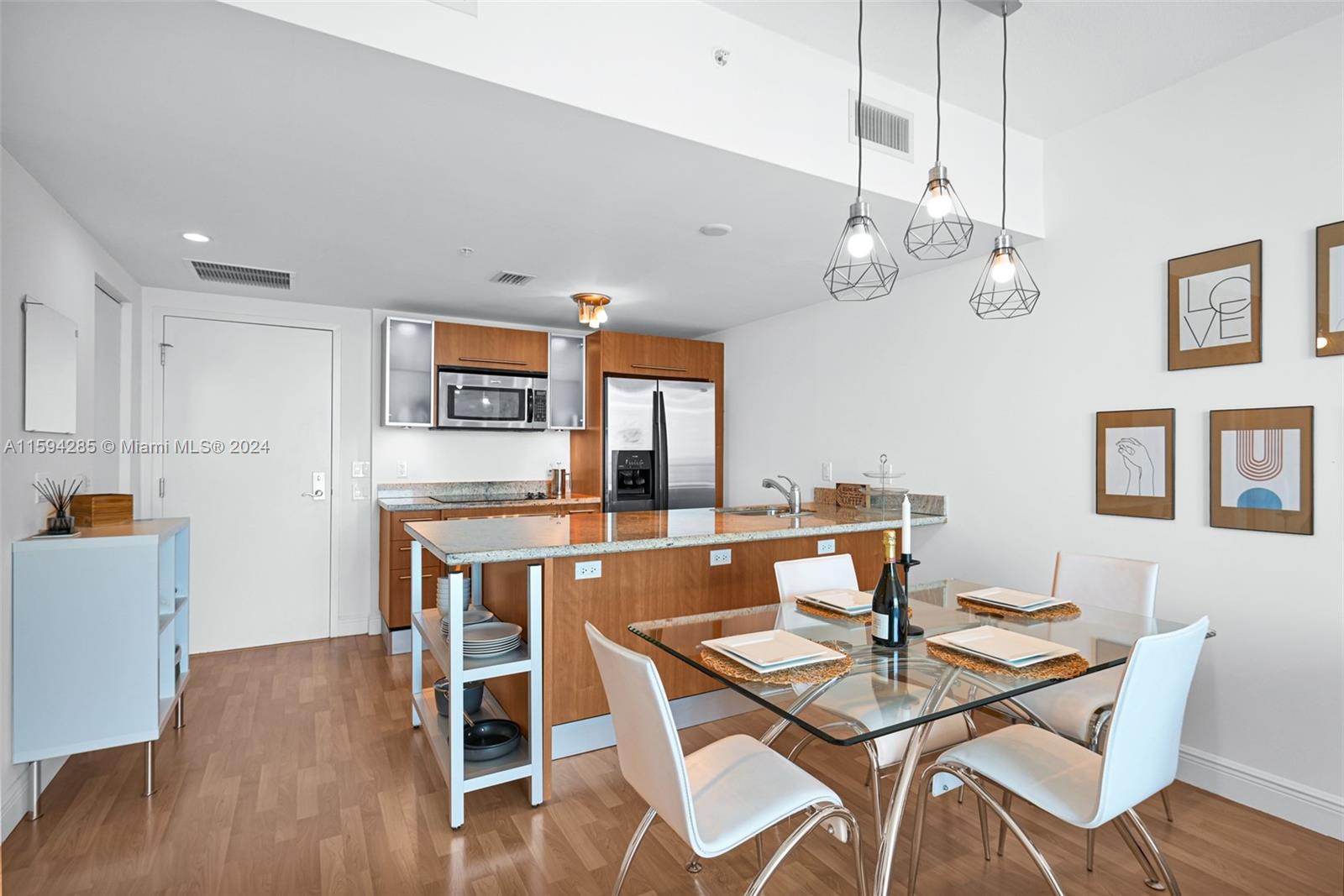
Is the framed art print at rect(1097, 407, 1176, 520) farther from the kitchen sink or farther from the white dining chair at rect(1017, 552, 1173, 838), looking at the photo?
the kitchen sink

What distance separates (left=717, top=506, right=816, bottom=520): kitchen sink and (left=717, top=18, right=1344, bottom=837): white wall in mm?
715

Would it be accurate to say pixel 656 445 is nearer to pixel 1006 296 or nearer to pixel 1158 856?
pixel 1006 296

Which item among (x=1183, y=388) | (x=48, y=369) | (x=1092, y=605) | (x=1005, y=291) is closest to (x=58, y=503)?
(x=48, y=369)

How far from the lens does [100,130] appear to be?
2.12m

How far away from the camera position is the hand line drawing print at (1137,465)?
276 centimetres

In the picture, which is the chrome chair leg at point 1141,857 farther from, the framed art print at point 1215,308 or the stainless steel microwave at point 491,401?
the stainless steel microwave at point 491,401

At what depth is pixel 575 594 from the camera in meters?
2.73

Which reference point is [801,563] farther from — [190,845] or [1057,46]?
[190,845]

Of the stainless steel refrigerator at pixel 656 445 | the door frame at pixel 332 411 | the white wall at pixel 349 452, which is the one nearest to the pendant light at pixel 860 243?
the stainless steel refrigerator at pixel 656 445

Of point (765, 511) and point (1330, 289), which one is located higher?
point (1330, 289)

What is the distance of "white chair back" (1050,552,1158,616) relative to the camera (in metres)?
2.42

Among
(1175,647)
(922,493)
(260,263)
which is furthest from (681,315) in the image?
(1175,647)

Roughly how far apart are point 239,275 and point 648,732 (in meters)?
3.80

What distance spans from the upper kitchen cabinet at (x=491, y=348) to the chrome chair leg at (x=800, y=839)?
4022 mm
